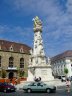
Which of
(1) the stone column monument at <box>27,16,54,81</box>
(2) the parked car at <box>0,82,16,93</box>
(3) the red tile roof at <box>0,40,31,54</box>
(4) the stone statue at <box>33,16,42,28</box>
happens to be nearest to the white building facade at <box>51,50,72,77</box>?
(3) the red tile roof at <box>0,40,31,54</box>

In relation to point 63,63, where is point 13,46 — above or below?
above

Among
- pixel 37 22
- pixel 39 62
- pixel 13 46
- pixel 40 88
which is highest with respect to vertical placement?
pixel 13 46

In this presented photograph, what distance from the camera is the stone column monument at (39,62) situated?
37250mm

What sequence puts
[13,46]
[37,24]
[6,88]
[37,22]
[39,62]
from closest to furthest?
[6,88], [39,62], [37,24], [37,22], [13,46]

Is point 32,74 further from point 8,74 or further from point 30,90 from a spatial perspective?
point 8,74

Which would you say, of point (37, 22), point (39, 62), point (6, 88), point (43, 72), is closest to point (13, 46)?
point (37, 22)

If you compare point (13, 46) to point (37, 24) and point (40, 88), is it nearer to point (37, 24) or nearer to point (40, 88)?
point (37, 24)

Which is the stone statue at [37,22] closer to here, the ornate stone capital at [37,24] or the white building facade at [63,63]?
the ornate stone capital at [37,24]

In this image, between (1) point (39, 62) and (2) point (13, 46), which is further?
(2) point (13, 46)

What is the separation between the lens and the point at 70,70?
9706 centimetres

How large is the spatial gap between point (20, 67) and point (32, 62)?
36.3 metres

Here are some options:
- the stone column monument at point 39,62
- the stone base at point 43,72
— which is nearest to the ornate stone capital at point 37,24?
the stone column monument at point 39,62

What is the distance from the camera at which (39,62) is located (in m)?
37.7

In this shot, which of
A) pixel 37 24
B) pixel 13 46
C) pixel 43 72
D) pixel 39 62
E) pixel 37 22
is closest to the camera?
pixel 43 72
